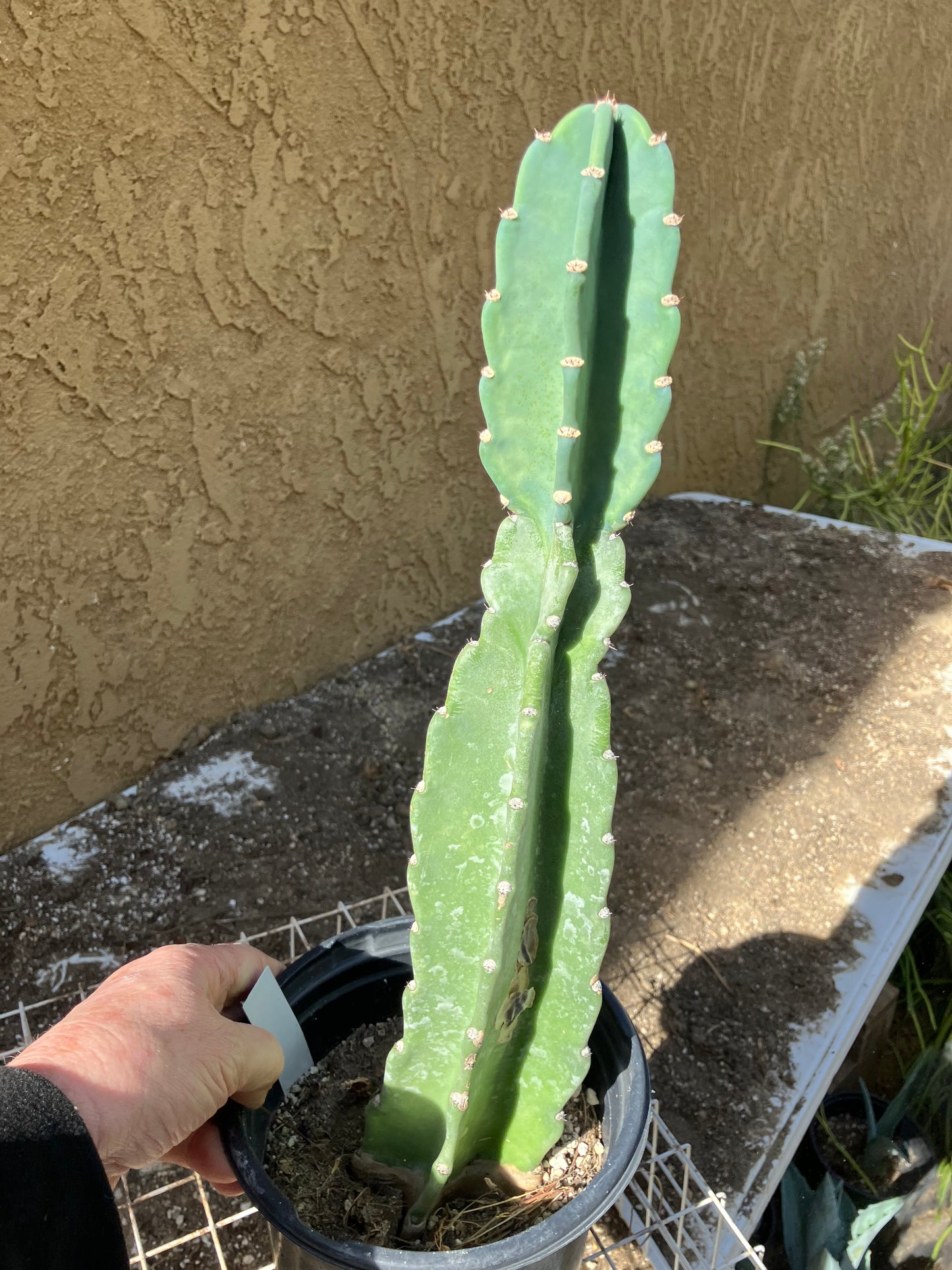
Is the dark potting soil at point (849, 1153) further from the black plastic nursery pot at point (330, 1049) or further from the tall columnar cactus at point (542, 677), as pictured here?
the tall columnar cactus at point (542, 677)

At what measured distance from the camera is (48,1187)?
0.60 meters

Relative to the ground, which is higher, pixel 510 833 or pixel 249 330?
pixel 249 330

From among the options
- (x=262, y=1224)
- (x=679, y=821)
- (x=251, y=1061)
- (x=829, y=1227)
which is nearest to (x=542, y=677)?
(x=251, y=1061)

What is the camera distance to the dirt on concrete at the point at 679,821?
4.97 ft

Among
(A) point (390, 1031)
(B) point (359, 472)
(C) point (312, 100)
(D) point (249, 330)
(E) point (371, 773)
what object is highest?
(C) point (312, 100)

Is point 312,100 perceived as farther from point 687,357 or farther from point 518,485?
point 687,357

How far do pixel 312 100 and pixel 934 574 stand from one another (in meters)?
2.10

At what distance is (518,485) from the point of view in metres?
0.80

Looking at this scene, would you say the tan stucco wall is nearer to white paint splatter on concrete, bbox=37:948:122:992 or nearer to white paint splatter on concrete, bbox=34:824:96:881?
white paint splatter on concrete, bbox=34:824:96:881

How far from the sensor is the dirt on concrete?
1.52m

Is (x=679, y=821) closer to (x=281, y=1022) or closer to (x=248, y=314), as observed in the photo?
(x=281, y=1022)

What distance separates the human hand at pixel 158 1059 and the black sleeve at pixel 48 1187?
1.4 inches

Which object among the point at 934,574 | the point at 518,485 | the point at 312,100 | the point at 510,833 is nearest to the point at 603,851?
the point at 510,833

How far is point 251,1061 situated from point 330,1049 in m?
0.28
